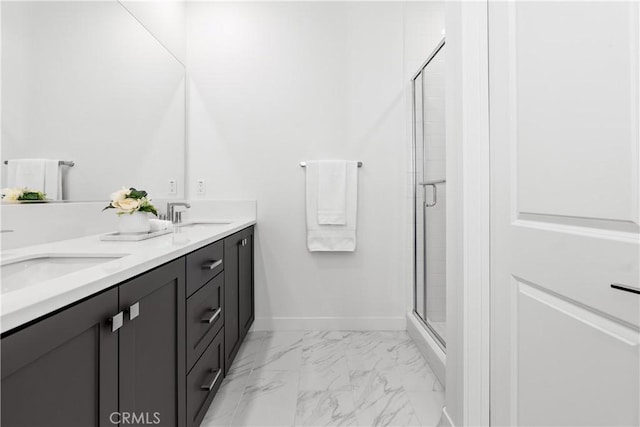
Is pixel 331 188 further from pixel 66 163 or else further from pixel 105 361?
pixel 105 361

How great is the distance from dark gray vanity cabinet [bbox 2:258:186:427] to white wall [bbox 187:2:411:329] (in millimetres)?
1494

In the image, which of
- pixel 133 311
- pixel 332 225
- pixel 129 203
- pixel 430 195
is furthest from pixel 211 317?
pixel 430 195

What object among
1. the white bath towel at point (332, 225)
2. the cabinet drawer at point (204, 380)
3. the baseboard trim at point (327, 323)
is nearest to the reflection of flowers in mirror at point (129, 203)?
the cabinet drawer at point (204, 380)

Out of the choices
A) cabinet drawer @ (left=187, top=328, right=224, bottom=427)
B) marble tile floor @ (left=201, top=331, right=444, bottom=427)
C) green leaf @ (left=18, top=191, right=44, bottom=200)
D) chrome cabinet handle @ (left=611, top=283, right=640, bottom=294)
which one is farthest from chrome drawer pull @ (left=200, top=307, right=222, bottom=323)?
chrome cabinet handle @ (left=611, top=283, right=640, bottom=294)

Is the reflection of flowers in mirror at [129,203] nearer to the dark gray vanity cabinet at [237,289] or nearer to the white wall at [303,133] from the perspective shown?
the dark gray vanity cabinet at [237,289]

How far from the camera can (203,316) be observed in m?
1.37

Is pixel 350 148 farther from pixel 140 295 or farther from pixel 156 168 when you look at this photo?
pixel 140 295

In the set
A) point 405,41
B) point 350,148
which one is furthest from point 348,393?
point 405,41

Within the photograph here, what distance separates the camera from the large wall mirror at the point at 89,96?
1184 millimetres

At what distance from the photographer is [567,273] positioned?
0.88 m

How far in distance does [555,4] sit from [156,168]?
81.1 inches

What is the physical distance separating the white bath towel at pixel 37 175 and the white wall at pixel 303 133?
1217 millimetres

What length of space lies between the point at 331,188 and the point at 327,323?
98 cm

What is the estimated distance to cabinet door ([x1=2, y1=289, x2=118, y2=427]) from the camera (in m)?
0.50
